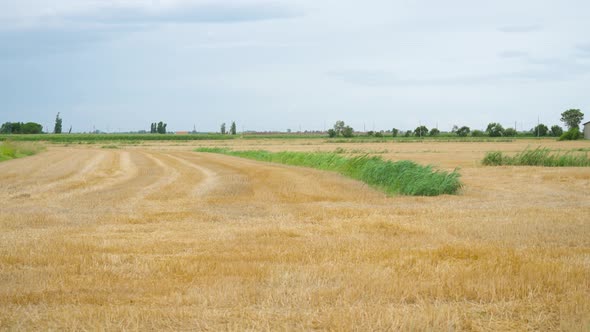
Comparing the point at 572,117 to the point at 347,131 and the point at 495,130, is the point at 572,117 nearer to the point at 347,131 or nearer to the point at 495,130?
the point at 495,130

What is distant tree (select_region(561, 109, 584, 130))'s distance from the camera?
171m

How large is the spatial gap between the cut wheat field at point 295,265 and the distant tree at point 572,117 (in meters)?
165

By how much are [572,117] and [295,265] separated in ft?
582

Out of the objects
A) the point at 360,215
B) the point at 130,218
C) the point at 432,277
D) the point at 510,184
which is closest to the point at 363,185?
the point at 510,184

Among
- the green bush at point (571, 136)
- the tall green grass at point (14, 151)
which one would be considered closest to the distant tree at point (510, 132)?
the green bush at point (571, 136)

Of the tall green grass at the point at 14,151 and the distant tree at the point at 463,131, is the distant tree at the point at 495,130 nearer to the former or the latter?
the distant tree at the point at 463,131

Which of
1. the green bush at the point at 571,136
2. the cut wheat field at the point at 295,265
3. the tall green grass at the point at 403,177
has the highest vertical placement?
the green bush at the point at 571,136

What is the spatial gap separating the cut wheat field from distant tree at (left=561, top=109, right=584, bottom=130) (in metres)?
165

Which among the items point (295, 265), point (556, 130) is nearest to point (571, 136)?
point (556, 130)

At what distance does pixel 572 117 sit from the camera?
172000mm

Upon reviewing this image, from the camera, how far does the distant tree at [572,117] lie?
171375mm

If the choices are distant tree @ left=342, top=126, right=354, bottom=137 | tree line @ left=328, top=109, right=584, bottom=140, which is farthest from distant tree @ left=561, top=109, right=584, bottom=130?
distant tree @ left=342, top=126, right=354, bottom=137

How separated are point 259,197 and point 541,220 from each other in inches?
342

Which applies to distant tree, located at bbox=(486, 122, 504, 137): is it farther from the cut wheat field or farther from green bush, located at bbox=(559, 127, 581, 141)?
the cut wheat field
